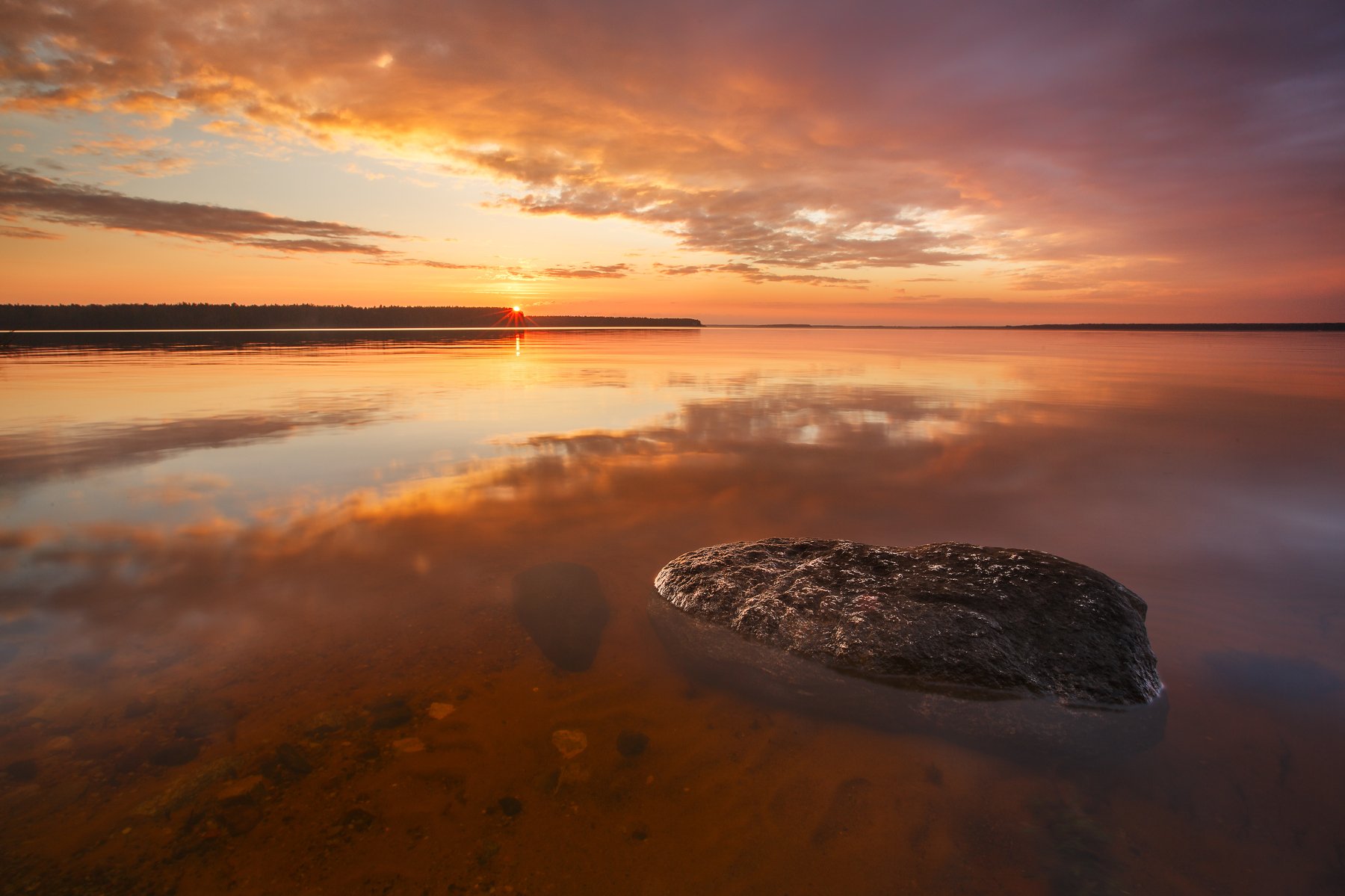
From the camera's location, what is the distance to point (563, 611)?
5.04 m

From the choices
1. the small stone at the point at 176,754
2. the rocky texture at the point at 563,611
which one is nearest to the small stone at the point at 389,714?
the small stone at the point at 176,754

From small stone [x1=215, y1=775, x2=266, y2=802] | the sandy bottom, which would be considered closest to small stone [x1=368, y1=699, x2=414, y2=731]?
the sandy bottom

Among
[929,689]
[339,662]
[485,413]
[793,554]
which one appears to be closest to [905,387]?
[485,413]

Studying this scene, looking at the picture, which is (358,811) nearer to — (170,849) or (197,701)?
(170,849)

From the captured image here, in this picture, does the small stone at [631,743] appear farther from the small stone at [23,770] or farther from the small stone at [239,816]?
the small stone at [23,770]

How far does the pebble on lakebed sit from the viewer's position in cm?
368

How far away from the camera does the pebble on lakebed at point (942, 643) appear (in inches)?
145

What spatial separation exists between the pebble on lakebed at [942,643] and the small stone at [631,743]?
79 centimetres

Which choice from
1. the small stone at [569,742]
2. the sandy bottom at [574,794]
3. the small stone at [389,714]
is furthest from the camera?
the small stone at [389,714]

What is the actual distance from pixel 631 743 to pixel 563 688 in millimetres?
718

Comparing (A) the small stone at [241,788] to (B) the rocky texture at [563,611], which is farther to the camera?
(B) the rocky texture at [563,611]

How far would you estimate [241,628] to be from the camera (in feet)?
15.2

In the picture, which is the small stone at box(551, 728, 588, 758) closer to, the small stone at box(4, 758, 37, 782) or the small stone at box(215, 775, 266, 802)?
the small stone at box(215, 775, 266, 802)

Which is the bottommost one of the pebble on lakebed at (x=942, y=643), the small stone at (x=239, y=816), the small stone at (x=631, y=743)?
the small stone at (x=631, y=743)
